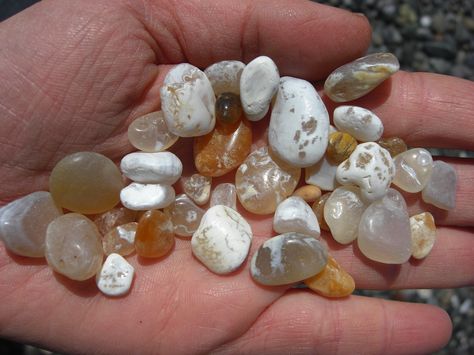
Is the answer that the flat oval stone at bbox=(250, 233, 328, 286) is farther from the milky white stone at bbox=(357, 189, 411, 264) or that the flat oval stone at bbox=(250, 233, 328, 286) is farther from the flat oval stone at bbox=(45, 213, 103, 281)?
the flat oval stone at bbox=(45, 213, 103, 281)

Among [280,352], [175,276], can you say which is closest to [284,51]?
[175,276]

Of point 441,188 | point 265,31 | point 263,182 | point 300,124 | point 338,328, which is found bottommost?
point 338,328

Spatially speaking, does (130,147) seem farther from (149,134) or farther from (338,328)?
(338,328)

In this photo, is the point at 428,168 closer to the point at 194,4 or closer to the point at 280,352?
the point at 280,352

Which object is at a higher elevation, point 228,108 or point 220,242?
point 228,108

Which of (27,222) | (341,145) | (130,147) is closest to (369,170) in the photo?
(341,145)

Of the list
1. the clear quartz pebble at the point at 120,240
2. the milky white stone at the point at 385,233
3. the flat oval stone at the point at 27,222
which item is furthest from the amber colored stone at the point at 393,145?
the flat oval stone at the point at 27,222
